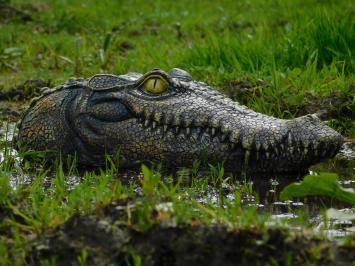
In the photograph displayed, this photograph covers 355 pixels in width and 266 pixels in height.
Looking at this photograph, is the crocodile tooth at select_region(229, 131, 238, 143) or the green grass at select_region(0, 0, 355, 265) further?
the crocodile tooth at select_region(229, 131, 238, 143)

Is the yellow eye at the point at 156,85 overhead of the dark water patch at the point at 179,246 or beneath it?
overhead

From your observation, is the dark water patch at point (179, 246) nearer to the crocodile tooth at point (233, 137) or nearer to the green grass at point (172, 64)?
the green grass at point (172, 64)

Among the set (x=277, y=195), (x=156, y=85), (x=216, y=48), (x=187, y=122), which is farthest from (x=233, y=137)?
(x=216, y=48)

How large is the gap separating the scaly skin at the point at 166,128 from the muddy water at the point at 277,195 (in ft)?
0.48

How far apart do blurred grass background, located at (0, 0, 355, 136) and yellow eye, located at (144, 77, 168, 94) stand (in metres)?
→ 1.36

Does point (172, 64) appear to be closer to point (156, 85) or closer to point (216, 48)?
point (216, 48)

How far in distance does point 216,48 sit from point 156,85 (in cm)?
236

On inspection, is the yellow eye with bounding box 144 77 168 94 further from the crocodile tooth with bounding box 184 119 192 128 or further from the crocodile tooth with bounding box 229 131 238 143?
the crocodile tooth with bounding box 229 131 238 143

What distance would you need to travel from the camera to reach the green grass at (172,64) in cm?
367

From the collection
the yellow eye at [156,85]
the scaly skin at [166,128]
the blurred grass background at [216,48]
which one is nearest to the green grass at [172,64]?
the blurred grass background at [216,48]

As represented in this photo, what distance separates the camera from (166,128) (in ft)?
17.3

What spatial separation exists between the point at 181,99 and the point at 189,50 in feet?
8.90

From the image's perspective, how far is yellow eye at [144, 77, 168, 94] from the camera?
17.7ft

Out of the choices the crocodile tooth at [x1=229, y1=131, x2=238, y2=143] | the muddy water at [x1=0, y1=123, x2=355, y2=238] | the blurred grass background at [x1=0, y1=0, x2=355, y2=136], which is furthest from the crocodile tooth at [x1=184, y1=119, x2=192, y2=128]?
the blurred grass background at [x1=0, y1=0, x2=355, y2=136]
